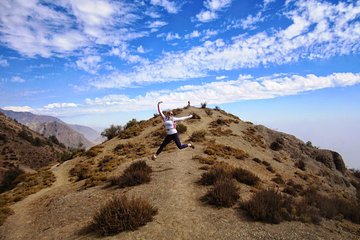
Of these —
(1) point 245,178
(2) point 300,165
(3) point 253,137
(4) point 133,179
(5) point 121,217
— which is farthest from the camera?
(3) point 253,137

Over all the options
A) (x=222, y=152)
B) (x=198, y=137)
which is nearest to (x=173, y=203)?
(x=222, y=152)

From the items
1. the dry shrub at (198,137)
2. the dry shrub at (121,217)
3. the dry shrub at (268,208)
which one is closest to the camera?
the dry shrub at (121,217)

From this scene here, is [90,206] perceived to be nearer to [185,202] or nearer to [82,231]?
[82,231]

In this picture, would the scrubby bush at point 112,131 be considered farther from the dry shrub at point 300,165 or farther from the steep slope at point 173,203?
the dry shrub at point 300,165

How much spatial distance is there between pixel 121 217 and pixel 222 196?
4093mm

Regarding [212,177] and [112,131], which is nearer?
[212,177]

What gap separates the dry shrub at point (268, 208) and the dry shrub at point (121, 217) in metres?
3.62

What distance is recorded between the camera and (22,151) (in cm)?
9194

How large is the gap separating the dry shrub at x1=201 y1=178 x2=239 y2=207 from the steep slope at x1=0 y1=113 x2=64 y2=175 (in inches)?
3117

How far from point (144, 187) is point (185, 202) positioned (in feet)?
10.4

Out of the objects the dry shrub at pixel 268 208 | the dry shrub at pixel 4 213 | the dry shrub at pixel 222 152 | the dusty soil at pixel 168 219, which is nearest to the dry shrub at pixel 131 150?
the dry shrub at pixel 222 152

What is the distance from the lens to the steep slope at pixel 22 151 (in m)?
84.0

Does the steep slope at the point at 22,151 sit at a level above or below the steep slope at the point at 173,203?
below

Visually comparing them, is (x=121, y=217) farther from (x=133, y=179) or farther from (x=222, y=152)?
(x=222, y=152)
